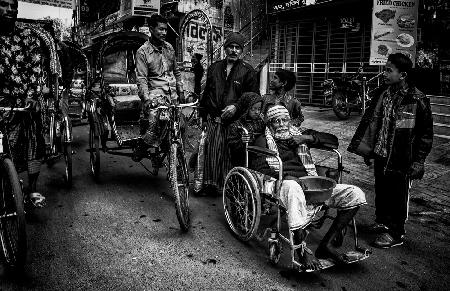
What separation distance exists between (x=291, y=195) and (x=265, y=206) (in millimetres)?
781

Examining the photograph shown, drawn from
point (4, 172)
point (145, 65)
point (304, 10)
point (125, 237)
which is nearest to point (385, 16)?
point (304, 10)

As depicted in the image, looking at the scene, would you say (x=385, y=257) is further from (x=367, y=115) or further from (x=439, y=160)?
(x=439, y=160)

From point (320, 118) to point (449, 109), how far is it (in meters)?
3.38

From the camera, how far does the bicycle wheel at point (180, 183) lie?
3.89 m

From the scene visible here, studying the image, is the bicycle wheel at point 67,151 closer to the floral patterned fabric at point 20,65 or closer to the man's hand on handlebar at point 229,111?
the floral patterned fabric at point 20,65

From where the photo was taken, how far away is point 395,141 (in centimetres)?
384

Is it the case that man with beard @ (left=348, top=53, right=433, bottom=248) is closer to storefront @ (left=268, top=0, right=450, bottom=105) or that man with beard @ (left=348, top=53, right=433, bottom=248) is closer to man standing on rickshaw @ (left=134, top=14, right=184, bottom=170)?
man standing on rickshaw @ (left=134, top=14, right=184, bottom=170)

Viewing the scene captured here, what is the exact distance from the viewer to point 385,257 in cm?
364

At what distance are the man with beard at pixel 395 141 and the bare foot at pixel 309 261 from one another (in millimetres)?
1145

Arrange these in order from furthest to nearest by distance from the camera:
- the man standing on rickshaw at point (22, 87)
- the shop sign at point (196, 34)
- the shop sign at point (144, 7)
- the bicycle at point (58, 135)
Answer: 1. the shop sign at point (144, 7)
2. the shop sign at point (196, 34)
3. the bicycle at point (58, 135)
4. the man standing on rickshaw at point (22, 87)

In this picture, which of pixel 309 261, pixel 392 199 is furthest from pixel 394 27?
pixel 309 261

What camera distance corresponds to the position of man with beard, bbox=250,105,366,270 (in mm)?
3064

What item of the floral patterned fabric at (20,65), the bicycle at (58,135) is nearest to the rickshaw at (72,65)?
the bicycle at (58,135)

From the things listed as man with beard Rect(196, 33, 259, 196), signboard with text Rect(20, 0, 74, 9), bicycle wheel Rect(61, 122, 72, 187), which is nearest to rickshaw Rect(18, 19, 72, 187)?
bicycle wheel Rect(61, 122, 72, 187)
